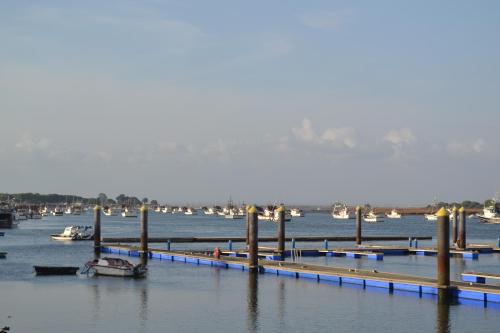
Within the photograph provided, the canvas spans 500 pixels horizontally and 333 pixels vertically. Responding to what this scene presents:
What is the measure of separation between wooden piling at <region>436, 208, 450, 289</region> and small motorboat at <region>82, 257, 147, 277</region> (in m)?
23.5

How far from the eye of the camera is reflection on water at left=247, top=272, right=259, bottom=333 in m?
41.2

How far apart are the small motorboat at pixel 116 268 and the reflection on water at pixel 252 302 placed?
8.38 metres

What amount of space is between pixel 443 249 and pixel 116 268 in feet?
83.9

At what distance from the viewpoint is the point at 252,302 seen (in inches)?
1912

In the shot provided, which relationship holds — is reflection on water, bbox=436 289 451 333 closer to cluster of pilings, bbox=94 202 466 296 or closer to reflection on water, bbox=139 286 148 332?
cluster of pilings, bbox=94 202 466 296

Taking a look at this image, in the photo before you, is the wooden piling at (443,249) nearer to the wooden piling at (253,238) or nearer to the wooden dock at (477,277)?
the wooden dock at (477,277)

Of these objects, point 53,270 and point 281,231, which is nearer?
point 53,270

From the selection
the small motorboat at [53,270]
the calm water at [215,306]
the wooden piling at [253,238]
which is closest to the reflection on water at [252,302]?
the calm water at [215,306]

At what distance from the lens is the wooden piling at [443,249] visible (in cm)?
4688

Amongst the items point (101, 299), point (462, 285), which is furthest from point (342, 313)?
point (101, 299)

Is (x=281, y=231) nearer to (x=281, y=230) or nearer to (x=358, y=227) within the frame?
(x=281, y=230)

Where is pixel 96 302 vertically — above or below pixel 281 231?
below

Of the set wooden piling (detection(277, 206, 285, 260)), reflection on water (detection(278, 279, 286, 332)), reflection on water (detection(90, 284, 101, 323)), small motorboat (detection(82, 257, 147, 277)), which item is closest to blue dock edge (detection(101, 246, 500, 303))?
reflection on water (detection(278, 279, 286, 332))

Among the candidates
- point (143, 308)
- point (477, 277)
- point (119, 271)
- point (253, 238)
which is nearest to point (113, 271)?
point (119, 271)
